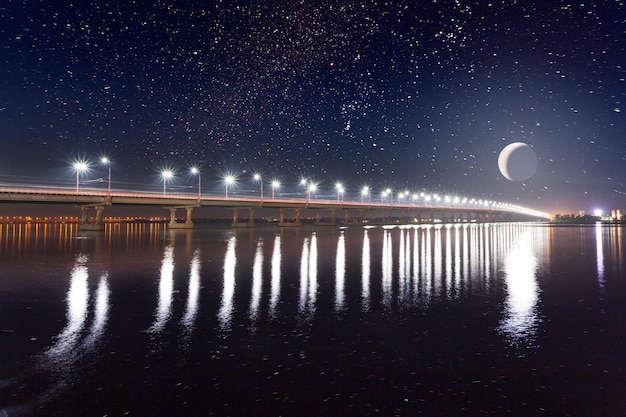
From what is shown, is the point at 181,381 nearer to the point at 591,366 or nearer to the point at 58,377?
the point at 58,377

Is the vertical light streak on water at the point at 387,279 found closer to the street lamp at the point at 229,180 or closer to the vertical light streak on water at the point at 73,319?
the vertical light streak on water at the point at 73,319

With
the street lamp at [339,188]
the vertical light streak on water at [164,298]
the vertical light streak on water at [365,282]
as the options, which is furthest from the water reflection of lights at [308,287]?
the street lamp at [339,188]

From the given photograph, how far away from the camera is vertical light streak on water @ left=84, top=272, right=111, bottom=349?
322 inches

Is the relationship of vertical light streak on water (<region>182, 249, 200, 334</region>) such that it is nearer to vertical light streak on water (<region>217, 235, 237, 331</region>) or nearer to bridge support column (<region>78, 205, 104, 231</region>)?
vertical light streak on water (<region>217, 235, 237, 331</region>)

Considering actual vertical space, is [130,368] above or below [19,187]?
below

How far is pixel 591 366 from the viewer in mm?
6648

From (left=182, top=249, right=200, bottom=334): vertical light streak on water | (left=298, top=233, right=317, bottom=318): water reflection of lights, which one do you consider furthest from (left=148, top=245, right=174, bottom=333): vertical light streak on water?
(left=298, top=233, right=317, bottom=318): water reflection of lights

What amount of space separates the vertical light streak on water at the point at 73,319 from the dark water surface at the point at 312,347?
0.05 metres

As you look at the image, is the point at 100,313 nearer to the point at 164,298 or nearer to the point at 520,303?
the point at 164,298

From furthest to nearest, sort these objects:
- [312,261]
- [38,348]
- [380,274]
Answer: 1. [312,261]
2. [380,274]
3. [38,348]

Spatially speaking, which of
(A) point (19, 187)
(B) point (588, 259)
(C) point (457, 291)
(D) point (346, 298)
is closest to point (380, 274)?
(C) point (457, 291)

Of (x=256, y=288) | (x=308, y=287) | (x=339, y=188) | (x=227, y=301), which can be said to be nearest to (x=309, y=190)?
(x=339, y=188)

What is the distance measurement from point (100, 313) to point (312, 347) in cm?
580

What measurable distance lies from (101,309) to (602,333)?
446 inches
